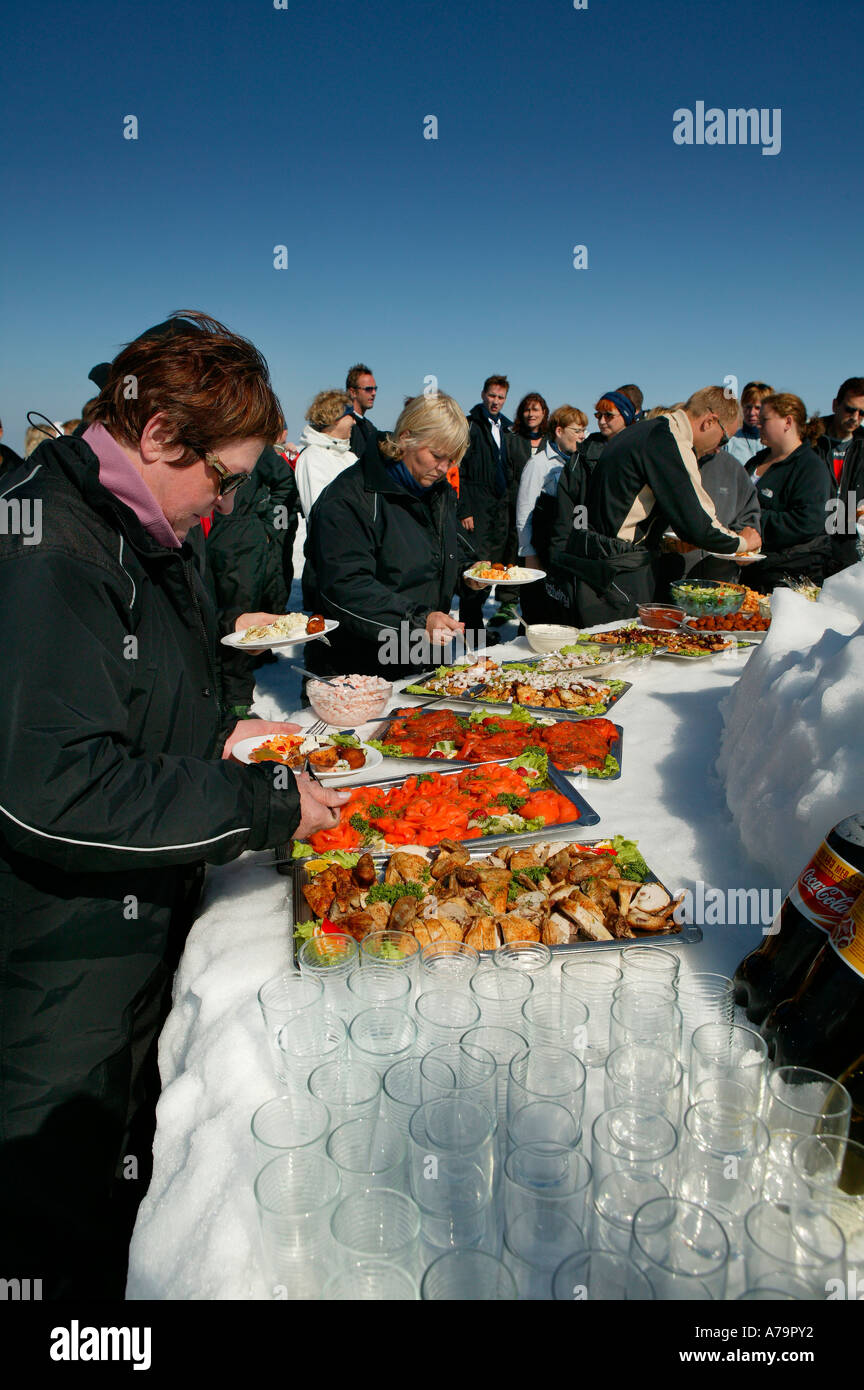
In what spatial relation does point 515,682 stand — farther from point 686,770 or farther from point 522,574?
point 522,574

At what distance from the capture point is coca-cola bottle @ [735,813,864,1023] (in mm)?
1388

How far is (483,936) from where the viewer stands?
5.90ft

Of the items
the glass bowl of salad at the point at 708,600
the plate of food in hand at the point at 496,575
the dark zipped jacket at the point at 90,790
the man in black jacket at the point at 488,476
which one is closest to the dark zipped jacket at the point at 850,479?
the glass bowl of salad at the point at 708,600

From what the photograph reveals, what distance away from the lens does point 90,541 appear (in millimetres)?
1723

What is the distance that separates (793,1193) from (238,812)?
4.29ft

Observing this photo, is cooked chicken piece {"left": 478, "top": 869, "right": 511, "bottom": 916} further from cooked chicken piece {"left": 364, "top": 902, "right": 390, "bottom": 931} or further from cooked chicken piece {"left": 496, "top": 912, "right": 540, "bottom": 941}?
cooked chicken piece {"left": 364, "top": 902, "right": 390, "bottom": 931}

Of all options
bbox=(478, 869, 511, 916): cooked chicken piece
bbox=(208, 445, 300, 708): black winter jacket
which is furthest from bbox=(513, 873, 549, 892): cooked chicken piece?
bbox=(208, 445, 300, 708): black winter jacket

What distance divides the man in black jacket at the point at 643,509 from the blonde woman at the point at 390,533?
154 cm

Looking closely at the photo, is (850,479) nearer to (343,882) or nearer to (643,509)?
(643,509)

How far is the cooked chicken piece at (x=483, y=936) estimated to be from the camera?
70.3 inches

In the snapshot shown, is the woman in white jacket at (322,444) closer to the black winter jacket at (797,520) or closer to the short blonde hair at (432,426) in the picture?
the short blonde hair at (432,426)

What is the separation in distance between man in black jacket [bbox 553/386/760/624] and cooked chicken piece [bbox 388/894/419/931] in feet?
13.7

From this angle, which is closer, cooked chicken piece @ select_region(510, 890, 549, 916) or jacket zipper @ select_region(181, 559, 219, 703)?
cooked chicken piece @ select_region(510, 890, 549, 916)

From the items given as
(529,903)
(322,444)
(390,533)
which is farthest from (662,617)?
(322,444)
